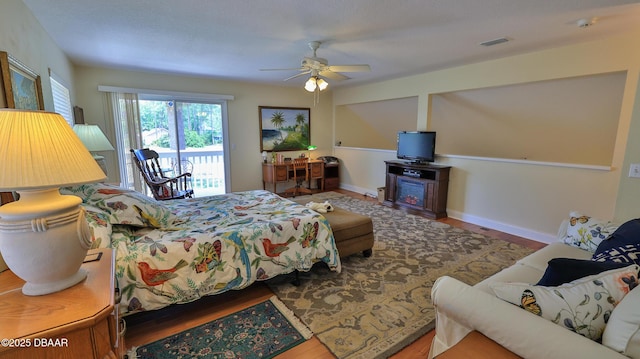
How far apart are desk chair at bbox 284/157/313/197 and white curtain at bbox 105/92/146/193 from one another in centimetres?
Answer: 282

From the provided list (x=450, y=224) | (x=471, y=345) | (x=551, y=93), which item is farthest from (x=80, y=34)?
(x=551, y=93)

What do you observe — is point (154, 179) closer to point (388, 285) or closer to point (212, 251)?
point (212, 251)

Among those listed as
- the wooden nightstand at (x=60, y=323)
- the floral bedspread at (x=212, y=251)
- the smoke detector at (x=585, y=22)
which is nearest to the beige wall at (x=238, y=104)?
the floral bedspread at (x=212, y=251)

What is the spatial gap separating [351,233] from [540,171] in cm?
271

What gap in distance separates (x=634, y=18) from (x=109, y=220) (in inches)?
183

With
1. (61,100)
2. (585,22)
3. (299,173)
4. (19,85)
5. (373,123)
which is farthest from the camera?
(373,123)

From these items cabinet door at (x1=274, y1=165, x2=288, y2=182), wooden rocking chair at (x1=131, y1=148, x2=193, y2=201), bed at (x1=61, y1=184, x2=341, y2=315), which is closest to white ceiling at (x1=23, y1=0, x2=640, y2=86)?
wooden rocking chair at (x1=131, y1=148, x2=193, y2=201)

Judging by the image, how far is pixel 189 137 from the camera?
17.9 ft

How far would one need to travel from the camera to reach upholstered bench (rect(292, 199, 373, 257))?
285 centimetres

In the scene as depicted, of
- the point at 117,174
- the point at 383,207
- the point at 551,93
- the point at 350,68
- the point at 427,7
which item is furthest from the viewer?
the point at 383,207

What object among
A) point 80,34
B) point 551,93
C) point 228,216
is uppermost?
point 80,34

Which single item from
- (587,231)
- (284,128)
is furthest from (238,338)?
(284,128)

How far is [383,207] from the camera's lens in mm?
5203

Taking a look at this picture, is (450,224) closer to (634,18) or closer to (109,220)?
(634,18)
